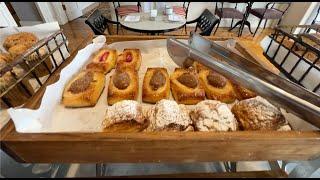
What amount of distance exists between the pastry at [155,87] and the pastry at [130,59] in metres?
0.12

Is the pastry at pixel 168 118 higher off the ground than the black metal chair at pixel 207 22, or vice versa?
the pastry at pixel 168 118

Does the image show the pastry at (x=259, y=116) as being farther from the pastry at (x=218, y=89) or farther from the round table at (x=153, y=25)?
the round table at (x=153, y=25)

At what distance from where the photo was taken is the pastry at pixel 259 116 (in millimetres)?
654

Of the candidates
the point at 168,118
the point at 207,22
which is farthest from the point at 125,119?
the point at 207,22

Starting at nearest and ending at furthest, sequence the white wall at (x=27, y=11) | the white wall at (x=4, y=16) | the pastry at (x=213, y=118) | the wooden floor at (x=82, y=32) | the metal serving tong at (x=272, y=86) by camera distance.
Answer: the metal serving tong at (x=272, y=86), the pastry at (x=213, y=118), the white wall at (x=4, y=16), the wooden floor at (x=82, y=32), the white wall at (x=27, y=11)

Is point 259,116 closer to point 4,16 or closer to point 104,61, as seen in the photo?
point 104,61

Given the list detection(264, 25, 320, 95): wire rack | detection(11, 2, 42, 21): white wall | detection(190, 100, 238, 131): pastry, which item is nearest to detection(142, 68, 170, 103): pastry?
detection(190, 100, 238, 131): pastry

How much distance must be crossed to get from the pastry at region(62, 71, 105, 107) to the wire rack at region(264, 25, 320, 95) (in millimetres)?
788

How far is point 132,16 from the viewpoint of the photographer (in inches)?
88.5

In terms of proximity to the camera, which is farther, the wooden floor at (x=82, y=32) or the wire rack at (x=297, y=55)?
the wooden floor at (x=82, y=32)

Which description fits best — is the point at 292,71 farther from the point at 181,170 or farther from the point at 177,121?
the point at 181,170

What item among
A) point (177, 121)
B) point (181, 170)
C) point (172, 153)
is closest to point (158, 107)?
point (177, 121)

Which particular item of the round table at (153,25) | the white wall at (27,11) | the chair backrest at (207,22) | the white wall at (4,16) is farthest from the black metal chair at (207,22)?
the white wall at (27,11)

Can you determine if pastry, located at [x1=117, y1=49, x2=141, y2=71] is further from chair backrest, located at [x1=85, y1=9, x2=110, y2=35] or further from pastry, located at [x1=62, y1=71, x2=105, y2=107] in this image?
chair backrest, located at [x1=85, y1=9, x2=110, y2=35]
